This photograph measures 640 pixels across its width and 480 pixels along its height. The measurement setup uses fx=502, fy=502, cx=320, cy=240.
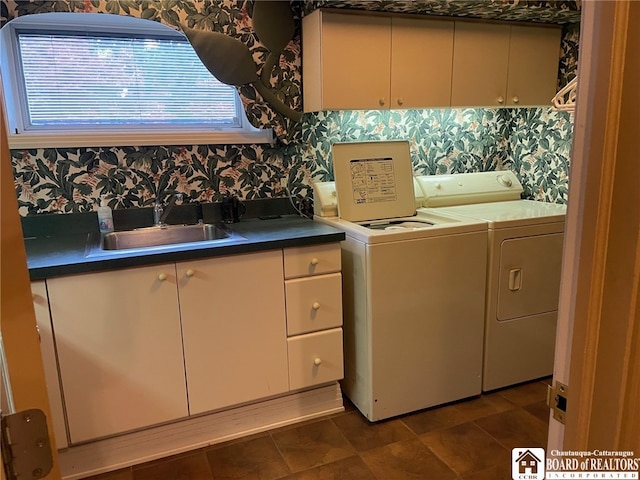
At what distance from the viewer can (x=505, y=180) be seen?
3154 mm

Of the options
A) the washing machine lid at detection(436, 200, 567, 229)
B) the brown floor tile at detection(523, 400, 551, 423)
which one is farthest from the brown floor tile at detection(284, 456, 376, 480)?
the washing machine lid at detection(436, 200, 567, 229)

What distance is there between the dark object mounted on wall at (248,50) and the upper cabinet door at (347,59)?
0.41 ft

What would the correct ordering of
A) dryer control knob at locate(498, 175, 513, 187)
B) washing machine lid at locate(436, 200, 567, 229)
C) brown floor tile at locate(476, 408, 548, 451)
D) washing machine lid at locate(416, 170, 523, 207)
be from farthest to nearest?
dryer control knob at locate(498, 175, 513, 187) → washing machine lid at locate(416, 170, 523, 207) → washing machine lid at locate(436, 200, 567, 229) → brown floor tile at locate(476, 408, 548, 451)

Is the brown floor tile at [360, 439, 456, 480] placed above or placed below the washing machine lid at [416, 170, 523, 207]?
below

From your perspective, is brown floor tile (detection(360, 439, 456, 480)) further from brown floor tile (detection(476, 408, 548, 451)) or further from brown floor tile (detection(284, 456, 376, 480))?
brown floor tile (detection(476, 408, 548, 451))

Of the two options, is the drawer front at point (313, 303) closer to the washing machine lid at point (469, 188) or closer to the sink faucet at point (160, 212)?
the sink faucet at point (160, 212)

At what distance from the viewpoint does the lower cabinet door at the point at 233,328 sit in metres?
2.06

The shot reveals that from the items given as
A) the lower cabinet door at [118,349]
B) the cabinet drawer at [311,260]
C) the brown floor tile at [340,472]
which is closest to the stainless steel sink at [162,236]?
the cabinet drawer at [311,260]

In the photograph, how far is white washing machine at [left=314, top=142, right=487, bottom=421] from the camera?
2242mm

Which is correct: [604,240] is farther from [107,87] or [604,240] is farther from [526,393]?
[107,87]

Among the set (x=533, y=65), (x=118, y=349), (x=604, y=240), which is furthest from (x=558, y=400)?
(x=533, y=65)

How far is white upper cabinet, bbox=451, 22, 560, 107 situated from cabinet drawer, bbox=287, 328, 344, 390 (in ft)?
4.69

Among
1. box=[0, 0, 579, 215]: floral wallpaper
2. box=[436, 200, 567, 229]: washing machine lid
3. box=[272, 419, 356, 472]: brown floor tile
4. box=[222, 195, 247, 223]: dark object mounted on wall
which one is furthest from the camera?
box=[222, 195, 247, 223]: dark object mounted on wall

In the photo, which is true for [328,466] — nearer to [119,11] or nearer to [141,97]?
[141,97]
